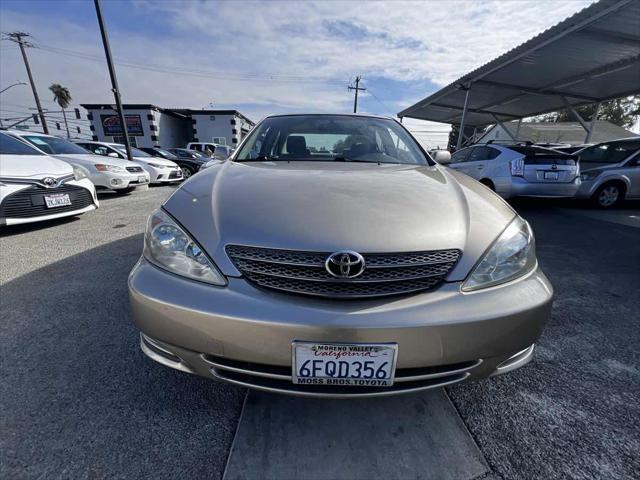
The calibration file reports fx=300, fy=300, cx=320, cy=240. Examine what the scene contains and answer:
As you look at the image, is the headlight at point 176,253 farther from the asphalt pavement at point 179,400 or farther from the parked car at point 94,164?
the parked car at point 94,164

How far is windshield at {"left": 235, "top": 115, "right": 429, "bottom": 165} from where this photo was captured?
6.89 feet

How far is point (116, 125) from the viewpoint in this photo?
87.9ft

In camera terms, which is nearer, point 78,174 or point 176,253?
point 176,253

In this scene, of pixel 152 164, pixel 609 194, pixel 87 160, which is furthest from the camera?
pixel 152 164

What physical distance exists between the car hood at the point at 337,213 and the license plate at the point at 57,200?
3.53m

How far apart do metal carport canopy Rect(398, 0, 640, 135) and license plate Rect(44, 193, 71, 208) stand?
9.46 meters

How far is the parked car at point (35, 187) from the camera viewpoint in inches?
139

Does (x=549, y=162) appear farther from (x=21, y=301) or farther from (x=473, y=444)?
(x=21, y=301)

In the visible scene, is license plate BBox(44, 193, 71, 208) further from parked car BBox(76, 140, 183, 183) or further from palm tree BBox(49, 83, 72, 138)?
palm tree BBox(49, 83, 72, 138)

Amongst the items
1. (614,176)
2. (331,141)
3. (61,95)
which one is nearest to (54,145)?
(331,141)

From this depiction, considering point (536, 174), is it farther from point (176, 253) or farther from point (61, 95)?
point (61, 95)

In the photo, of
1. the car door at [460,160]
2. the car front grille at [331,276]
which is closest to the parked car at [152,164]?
the car door at [460,160]

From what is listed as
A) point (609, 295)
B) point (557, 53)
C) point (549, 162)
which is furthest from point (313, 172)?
point (557, 53)

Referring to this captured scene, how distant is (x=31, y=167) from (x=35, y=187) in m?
0.33
